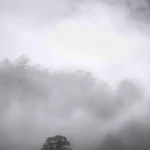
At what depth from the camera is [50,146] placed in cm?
8662

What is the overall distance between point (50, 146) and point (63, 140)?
479cm

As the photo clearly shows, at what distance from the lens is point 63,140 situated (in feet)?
290
